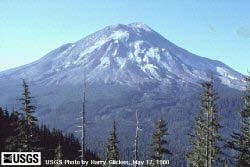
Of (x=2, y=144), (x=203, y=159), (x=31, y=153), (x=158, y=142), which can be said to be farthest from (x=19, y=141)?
(x=2, y=144)

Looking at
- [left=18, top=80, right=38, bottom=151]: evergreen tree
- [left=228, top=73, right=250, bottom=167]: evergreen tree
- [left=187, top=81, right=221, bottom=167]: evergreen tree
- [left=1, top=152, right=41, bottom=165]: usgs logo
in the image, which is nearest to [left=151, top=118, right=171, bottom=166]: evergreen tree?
[left=187, top=81, right=221, bottom=167]: evergreen tree

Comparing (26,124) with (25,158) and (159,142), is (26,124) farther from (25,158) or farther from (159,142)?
(159,142)

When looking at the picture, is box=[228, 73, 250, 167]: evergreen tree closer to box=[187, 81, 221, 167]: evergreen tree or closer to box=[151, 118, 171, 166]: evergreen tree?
box=[187, 81, 221, 167]: evergreen tree

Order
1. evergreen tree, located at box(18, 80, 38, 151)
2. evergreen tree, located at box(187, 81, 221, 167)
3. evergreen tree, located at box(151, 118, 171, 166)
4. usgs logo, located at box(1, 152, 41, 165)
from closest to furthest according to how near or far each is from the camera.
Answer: evergreen tree, located at box(18, 80, 38, 151) → evergreen tree, located at box(187, 81, 221, 167) → usgs logo, located at box(1, 152, 41, 165) → evergreen tree, located at box(151, 118, 171, 166)

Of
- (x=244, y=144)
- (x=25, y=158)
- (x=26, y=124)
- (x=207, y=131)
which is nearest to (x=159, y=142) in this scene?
(x=207, y=131)

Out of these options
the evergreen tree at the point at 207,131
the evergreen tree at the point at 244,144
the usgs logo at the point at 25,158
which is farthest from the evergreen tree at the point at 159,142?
the usgs logo at the point at 25,158

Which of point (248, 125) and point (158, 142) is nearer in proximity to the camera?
point (248, 125)

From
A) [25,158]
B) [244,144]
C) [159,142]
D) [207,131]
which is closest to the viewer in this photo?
[244,144]

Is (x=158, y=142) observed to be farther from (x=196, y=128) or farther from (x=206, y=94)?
(x=206, y=94)
